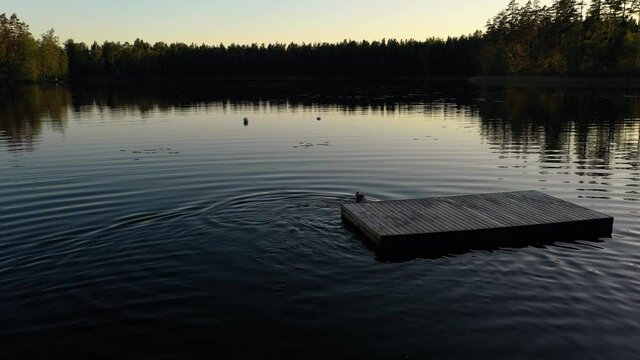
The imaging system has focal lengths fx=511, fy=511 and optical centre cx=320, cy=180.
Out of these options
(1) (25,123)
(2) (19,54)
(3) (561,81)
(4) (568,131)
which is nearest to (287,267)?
(4) (568,131)

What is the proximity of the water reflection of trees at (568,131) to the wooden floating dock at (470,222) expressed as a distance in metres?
13.2

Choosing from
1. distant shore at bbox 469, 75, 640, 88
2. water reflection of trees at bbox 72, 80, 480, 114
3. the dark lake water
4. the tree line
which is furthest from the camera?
the tree line

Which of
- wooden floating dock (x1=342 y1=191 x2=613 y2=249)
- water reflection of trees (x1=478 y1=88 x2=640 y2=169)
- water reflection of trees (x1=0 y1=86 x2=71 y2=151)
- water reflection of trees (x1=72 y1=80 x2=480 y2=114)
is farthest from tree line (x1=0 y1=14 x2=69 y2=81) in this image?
Result: wooden floating dock (x1=342 y1=191 x2=613 y2=249)

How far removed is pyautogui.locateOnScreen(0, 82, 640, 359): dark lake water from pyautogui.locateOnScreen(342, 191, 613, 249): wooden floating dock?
0.54 metres

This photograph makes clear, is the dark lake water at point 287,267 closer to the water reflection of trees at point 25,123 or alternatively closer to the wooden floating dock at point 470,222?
the wooden floating dock at point 470,222

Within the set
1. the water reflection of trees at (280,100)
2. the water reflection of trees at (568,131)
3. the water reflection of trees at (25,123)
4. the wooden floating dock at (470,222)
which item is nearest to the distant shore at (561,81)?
the water reflection of trees at (280,100)

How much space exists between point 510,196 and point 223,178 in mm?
13866

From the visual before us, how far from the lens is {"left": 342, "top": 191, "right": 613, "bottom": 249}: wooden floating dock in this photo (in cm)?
1583

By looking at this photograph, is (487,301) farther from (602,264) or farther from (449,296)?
(602,264)

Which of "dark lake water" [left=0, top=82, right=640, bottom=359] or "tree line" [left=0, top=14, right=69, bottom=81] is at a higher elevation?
"tree line" [left=0, top=14, right=69, bottom=81]

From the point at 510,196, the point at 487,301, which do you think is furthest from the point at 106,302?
the point at 510,196

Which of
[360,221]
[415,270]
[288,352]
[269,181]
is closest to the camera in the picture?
[288,352]

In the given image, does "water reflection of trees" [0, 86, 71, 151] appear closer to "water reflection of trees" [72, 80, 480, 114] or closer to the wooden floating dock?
"water reflection of trees" [72, 80, 480, 114]

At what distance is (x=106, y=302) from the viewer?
12133mm
